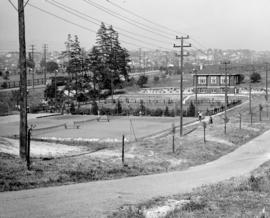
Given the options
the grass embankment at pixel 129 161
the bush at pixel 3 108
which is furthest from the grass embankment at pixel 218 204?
the bush at pixel 3 108

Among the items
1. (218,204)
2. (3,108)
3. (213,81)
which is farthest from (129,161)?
(213,81)

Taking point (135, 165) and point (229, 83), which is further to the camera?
point (229, 83)

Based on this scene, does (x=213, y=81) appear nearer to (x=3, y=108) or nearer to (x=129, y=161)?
(x=3, y=108)

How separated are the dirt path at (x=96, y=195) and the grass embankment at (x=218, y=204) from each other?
1030 mm

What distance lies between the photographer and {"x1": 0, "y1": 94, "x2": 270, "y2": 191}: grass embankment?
1875 centimetres

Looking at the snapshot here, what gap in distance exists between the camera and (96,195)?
16.2m

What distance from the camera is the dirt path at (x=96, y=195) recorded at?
44.1 ft

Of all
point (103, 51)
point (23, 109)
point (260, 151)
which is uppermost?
point (103, 51)

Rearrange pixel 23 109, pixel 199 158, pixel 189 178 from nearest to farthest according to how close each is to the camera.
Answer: pixel 23 109
pixel 189 178
pixel 199 158

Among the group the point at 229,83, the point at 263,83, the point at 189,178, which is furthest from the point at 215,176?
the point at 263,83

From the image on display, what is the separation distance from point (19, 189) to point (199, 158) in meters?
17.8

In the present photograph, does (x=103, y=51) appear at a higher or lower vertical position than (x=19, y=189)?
higher

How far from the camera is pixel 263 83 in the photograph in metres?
112

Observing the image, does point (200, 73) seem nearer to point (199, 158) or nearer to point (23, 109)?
point (199, 158)
